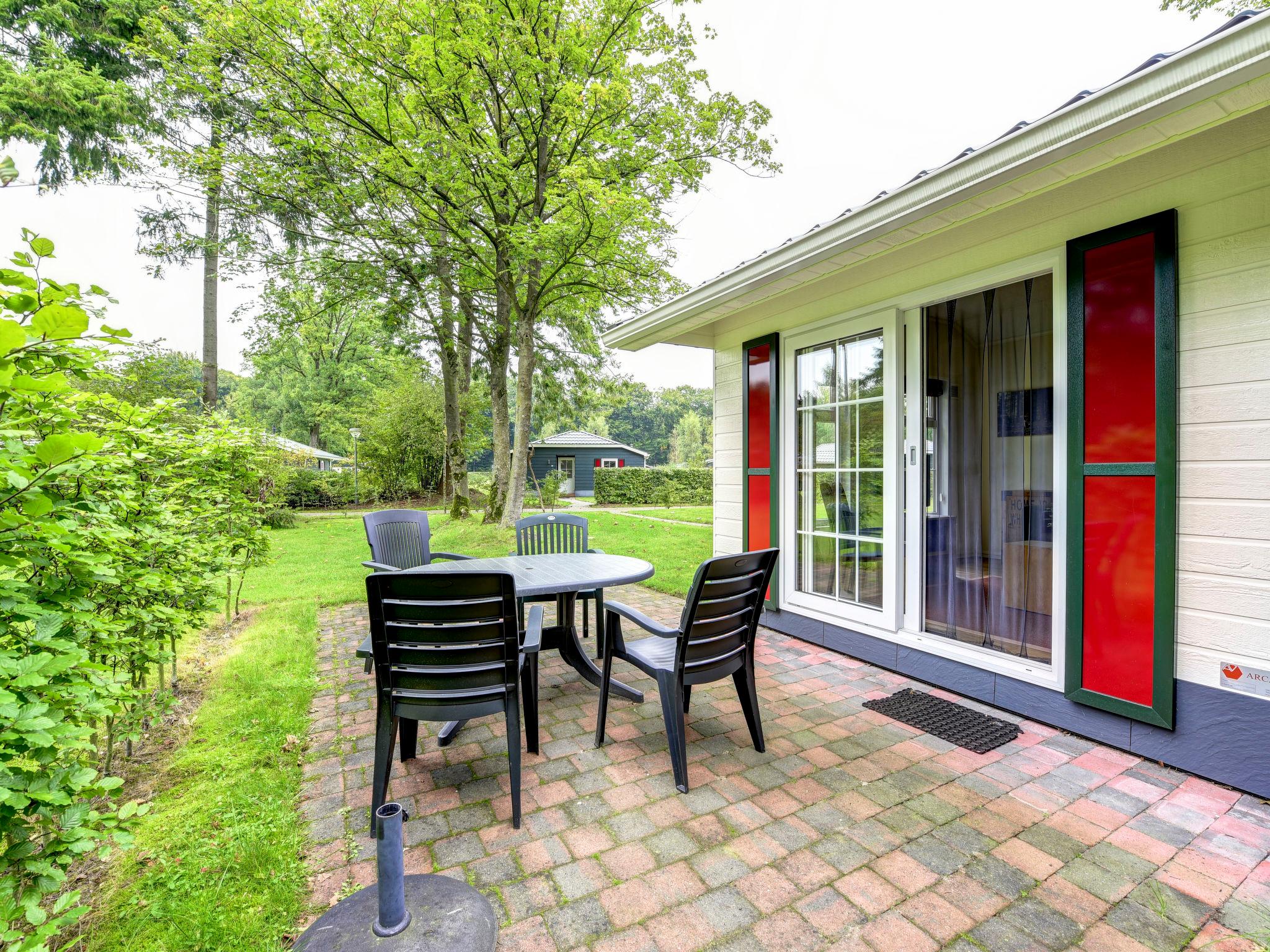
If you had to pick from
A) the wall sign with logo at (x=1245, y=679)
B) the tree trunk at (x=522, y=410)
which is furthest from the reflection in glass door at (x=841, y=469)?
the tree trunk at (x=522, y=410)

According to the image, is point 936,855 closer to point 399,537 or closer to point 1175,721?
point 1175,721

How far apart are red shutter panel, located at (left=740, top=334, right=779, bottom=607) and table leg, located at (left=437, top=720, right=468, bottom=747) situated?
2.43 m

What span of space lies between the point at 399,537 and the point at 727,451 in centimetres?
259

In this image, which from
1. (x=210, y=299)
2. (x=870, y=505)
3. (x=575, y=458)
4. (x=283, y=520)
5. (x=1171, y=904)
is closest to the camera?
(x=1171, y=904)

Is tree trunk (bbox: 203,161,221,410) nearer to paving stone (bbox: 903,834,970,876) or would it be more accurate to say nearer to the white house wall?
paving stone (bbox: 903,834,970,876)

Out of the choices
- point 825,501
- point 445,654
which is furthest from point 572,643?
point 825,501

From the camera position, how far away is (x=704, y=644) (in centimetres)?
217

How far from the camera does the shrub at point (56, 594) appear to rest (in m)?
0.98

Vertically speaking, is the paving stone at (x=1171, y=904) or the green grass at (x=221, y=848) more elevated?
the green grass at (x=221, y=848)

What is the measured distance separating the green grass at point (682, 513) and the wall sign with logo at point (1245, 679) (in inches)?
365

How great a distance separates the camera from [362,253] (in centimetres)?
959

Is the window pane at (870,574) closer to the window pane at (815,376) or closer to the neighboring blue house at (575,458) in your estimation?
the window pane at (815,376)

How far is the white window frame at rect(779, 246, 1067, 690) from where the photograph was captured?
101 inches

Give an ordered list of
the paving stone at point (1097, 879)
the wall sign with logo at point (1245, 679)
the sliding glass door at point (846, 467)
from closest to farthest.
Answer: the paving stone at point (1097, 879), the wall sign with logo at point (1245, 679), the sliding glass door at point (846, 467)
